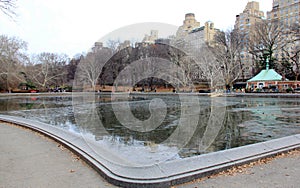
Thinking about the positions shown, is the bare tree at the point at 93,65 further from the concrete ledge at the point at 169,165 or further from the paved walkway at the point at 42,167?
the concrete ledge at the point at 169,165

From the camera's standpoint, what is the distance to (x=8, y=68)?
41562mm

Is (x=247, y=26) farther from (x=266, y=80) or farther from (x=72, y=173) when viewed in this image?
(x=72, y=173)

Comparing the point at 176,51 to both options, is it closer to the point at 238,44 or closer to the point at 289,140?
the point at 238,44

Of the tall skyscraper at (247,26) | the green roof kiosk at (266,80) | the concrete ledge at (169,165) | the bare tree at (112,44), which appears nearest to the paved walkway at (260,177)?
the concrete ledge at (169,165)

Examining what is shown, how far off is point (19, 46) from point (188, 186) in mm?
47704

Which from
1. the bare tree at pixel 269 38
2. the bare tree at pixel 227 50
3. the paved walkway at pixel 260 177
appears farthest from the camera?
the bare tree at pixel 269 38

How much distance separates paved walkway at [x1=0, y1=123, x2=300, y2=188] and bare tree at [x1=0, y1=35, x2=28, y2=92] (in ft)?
135

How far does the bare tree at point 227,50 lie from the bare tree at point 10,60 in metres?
36.1

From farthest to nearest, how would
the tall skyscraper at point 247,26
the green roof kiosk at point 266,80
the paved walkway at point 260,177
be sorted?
the tall skyscraper at point 247,26 < the green roof kiosk at point 266,80 < the paved walkway at point 260,177

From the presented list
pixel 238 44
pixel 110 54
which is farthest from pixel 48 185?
pixel 110 54

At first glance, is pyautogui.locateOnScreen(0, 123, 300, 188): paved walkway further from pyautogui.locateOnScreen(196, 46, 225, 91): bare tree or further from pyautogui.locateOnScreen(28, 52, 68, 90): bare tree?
pyautogui.locateOnScreen(28, 52, 68, 90): bare tree

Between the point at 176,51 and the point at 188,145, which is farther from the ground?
the point at 176,51

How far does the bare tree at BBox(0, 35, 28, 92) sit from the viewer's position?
41.2 meters

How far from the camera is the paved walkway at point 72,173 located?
154 inches
